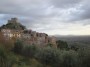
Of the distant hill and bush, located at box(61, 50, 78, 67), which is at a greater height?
the distant hill

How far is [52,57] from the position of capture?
33875 mm

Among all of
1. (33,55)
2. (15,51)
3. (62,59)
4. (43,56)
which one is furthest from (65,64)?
(15,51)

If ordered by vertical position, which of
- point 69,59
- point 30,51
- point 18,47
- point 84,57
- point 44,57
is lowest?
point 44,57

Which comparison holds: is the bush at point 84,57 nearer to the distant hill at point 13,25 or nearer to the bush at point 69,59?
the bush at point 69,59

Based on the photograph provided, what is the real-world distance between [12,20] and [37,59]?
1895 inches

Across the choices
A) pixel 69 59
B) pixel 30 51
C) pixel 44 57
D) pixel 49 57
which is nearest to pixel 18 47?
pixel 30 51

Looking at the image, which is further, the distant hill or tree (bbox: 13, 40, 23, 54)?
the distant hill

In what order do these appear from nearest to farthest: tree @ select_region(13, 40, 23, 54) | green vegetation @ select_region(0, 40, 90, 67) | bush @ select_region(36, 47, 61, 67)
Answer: green vegetation @ select_region(0, 40, 90, 67) → bush @ select_region(36, 47, 61, 67) → tree @ select_region(13, 40, 23, 54)

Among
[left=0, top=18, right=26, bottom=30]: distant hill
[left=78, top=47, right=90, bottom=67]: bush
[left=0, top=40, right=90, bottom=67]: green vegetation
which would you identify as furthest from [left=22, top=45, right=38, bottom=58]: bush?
[left=0, top=18, right=26, bottom=30]: distant hill

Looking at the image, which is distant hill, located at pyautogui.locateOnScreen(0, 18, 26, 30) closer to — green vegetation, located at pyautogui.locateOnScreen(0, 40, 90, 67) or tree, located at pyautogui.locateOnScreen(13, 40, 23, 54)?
green vegetation, located at pyautogui.locateOnScreen(0, 40, 90, 67)

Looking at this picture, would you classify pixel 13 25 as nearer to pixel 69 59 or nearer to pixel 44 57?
pixel 44 57

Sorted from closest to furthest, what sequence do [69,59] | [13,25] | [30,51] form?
[69,59], [30,51], [13,25]

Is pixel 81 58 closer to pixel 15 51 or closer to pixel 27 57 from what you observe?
pixel 27 57

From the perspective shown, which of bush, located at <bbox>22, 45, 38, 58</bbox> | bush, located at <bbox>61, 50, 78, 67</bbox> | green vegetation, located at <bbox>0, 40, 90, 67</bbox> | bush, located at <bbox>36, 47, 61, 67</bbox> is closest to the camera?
green vegetation, located at <bbox>0, 40, 90, 67</bbox>
